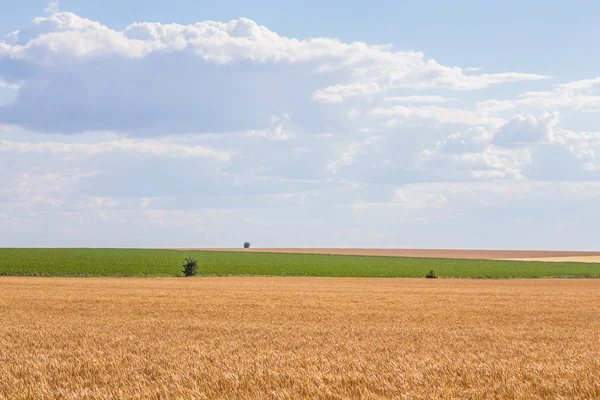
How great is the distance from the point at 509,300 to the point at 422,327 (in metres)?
14.7

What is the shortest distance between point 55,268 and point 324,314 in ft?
170

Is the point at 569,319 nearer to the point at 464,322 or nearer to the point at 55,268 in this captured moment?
the point at 464,322

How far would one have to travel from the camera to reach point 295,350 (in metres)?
13.7

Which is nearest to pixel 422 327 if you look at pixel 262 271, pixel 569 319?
pixel 569 319

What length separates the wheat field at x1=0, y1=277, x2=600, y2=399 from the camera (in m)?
8.88

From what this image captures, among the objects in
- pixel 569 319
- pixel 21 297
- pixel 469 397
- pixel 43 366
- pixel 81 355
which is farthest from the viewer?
pixel 21 297

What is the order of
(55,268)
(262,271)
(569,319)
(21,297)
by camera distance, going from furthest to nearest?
(262,271)
(55,268)
(21,297)
(569,319)

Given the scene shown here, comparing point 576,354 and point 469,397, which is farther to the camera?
point 576,354

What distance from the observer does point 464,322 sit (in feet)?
70.1

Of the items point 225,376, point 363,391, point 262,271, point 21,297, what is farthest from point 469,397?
point 262,271

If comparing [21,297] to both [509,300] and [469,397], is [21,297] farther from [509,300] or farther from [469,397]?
[469,397]

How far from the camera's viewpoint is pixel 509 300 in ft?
105

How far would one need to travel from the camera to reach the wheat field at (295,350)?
888 cm

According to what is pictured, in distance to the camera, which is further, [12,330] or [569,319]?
[569,319]
